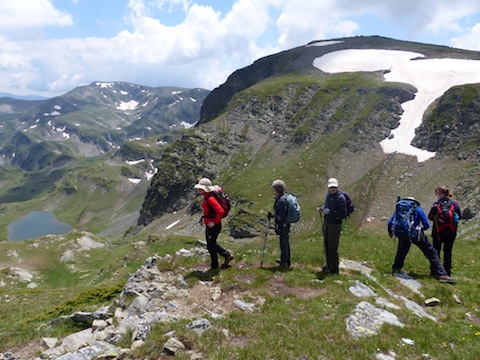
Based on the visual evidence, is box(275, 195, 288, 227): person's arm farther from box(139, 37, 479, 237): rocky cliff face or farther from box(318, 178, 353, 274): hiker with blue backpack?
box(139, 37, 479, 237): rocky cliff face

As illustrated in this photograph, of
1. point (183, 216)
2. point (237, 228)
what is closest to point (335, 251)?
point (237, 228)

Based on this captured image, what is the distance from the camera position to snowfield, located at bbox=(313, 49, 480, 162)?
10462cm

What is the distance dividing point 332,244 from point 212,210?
647 cm

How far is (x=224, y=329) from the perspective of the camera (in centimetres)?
1196

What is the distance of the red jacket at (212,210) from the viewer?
55.4 ft

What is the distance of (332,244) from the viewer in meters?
17.9

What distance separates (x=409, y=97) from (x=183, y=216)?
88.6m

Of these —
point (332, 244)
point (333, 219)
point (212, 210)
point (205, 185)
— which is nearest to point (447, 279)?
point (332, 244)

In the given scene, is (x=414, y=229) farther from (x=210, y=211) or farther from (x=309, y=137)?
(x=309, y=137)

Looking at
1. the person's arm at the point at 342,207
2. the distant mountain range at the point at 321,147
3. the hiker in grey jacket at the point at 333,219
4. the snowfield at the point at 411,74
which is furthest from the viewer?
the snowfield at the point at 411,74

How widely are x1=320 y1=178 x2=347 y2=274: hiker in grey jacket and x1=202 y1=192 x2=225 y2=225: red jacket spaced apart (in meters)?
5.43

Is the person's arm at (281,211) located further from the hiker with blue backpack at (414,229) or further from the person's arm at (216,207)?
the hiker with blue backpack at (414,229)

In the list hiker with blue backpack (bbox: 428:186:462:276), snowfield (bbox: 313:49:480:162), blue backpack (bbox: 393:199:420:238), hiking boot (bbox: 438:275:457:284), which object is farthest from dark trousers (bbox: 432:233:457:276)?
snowfield (bbox: 313:49:480:162)

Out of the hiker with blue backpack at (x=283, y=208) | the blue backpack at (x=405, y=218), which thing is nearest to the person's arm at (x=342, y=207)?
the hiker with blue backpack at (x=283, y=208)
